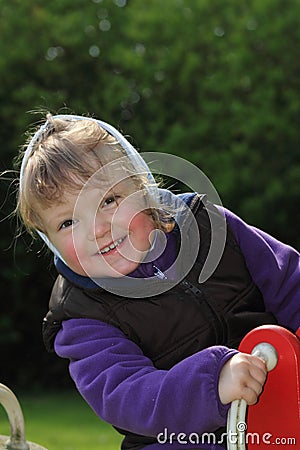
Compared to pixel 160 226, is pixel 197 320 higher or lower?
lower

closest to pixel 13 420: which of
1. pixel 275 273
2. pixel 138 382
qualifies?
pixel 138 382

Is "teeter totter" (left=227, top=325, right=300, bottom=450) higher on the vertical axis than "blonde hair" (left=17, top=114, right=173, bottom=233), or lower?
lower

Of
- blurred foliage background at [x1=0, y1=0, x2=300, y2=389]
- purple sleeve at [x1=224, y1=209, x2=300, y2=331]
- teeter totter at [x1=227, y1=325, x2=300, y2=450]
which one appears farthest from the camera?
blurred foliage background at [x1=0, y1=0, x2=300, y2=389]

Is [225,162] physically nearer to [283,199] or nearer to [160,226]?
[283,199]

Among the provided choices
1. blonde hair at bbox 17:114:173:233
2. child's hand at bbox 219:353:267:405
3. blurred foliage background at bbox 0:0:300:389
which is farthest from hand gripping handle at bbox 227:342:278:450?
blurred foliage background at bbox 0:0:300:389

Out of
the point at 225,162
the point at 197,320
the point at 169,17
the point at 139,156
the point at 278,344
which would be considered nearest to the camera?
the point at 278,344

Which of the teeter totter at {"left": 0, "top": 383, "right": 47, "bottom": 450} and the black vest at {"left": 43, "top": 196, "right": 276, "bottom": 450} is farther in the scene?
the black vest at {"left": 43, "top": 196, "right": 276, "bottom": 450}

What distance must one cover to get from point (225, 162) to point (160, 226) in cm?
488

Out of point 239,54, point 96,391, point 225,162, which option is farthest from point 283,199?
point 96,391

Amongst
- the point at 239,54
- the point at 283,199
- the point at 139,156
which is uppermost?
the point at 139,156

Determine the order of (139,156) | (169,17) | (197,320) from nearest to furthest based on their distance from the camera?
1. (197,320)
2. (139,156)
3. (169,17)

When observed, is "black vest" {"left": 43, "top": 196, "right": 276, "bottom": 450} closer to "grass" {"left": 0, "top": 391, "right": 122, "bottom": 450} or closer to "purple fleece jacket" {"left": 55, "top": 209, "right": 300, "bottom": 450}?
"purple fleece jacket" {"left": 55, "top": 209, "right": 300, "bottom": 450}

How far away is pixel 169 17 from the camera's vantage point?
807cm

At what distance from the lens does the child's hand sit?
203cm
